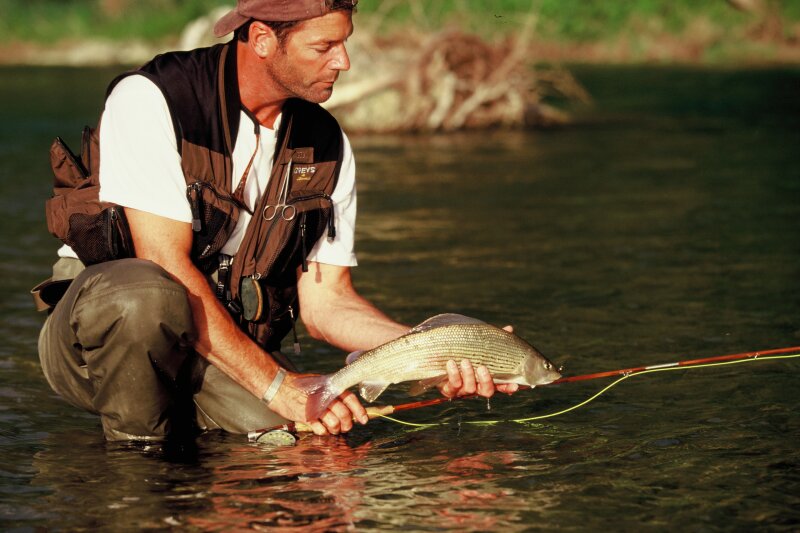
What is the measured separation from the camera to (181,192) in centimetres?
456

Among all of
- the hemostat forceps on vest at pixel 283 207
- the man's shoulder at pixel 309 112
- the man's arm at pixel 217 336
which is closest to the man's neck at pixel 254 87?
the man's shoulder at pixel 309 112

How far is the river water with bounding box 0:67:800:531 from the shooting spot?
4242 mm

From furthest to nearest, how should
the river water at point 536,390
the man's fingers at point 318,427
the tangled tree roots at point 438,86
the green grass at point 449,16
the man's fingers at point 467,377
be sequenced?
the green grass at point 449,16, the tangled tree roots at point 438,86, the man's fingers at point 318,427, the man's fingers at point 467,377, the river water at point 536,390

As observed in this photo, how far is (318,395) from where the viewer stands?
4.55 metres

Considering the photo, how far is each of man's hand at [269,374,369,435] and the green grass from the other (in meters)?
13.6

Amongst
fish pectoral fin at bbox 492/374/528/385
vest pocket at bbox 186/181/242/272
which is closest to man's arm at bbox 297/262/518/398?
fish pectoral fin at bbox 492/374/528/385

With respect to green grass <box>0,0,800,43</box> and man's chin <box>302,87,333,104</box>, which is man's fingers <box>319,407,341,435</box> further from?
green grass <box>0,0,800,43</box>

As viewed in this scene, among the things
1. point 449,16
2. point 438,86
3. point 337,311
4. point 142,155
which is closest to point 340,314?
point 337,311

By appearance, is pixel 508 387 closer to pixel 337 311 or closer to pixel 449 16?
pixel 337 311

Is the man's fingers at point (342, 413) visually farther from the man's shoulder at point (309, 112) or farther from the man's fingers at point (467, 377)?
the man's shoulder at point (309, 112)

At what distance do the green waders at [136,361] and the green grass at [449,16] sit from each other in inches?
527

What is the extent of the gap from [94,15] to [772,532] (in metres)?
39.1

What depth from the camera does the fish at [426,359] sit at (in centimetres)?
449

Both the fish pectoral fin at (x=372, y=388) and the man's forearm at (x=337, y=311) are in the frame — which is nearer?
the fish pectoral fin at (x=372, y=388)
